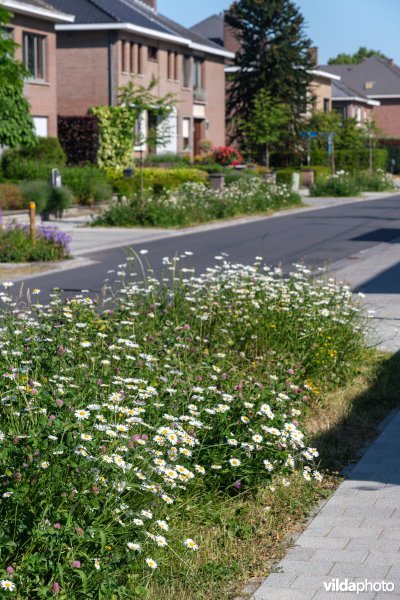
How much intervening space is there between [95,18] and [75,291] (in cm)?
3506

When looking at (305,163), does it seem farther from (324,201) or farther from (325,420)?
(325,420)

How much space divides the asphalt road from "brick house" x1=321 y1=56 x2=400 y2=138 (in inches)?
2711

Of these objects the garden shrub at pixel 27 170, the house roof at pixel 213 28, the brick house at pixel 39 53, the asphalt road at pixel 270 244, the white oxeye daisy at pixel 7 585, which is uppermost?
the house roof at pixel 213 28

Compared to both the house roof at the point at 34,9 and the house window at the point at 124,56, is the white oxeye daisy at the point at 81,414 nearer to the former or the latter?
the house roof at the point at 34,9

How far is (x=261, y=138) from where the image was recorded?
2325 inches

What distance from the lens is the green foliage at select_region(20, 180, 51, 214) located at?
30.7 metres

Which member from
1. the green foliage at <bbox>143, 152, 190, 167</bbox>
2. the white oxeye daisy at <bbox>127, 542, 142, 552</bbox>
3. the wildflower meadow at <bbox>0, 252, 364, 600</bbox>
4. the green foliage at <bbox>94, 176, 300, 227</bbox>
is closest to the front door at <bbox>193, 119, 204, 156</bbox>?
the green foliage at <bbox>143, 152, 190, 167</bbox>

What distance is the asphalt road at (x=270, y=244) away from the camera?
754 inches

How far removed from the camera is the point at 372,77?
107125 mm

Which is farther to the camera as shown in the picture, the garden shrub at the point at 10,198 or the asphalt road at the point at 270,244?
the garden shrub at the point at 10,198

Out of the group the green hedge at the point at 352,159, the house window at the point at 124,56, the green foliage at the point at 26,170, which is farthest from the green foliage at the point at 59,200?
the green hedge at the point at 352,159

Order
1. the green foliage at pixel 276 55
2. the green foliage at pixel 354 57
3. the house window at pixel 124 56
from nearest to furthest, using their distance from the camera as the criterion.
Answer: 1. the house window at pixel 124 56
2. the green foliage at pixel 276 55
3. the green foliage at pixel 354 57

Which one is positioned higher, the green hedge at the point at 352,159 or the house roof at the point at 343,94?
the house roof at the point at 343,94

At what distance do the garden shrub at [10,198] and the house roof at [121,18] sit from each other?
2051 centimetres
